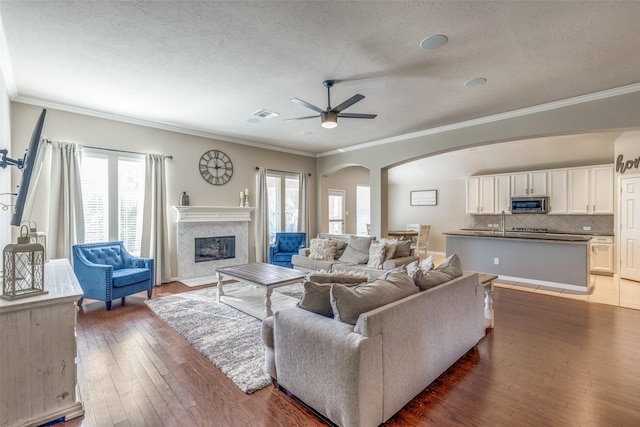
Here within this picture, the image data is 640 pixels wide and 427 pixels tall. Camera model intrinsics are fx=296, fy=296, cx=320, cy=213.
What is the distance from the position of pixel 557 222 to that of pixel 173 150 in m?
8.82

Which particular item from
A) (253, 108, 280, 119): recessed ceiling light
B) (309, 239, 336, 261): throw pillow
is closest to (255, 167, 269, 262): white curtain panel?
(309, 239, 336, 261): throw pillow

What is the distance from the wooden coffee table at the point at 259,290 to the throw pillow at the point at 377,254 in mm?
1329

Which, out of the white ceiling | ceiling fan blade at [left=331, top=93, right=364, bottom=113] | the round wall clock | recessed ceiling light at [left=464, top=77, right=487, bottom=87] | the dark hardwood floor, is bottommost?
the dark hardwood floor

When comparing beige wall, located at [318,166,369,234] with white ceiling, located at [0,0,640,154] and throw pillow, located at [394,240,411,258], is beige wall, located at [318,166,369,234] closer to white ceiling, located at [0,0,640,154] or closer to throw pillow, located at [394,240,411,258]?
throw pillow, located at [394,240,411,258]

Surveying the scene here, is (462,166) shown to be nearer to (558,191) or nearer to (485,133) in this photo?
(558,191)

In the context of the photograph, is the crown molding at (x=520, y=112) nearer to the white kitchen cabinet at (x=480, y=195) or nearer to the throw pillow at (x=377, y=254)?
the throw pillow at (x=377, y=254)

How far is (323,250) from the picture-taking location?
5.53 meters

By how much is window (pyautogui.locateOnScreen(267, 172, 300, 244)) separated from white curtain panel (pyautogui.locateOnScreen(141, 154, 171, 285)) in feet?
7.73

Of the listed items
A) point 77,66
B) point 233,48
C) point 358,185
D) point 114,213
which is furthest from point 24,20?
point 358,185

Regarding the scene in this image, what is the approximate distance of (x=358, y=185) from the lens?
31.8ft

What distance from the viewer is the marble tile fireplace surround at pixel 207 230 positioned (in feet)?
18.7

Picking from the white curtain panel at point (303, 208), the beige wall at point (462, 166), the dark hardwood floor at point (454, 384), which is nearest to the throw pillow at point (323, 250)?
the white curtain panel at point (303, 208)

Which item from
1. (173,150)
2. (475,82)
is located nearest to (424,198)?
(475,82)

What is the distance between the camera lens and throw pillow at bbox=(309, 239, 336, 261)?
5.46 meters
